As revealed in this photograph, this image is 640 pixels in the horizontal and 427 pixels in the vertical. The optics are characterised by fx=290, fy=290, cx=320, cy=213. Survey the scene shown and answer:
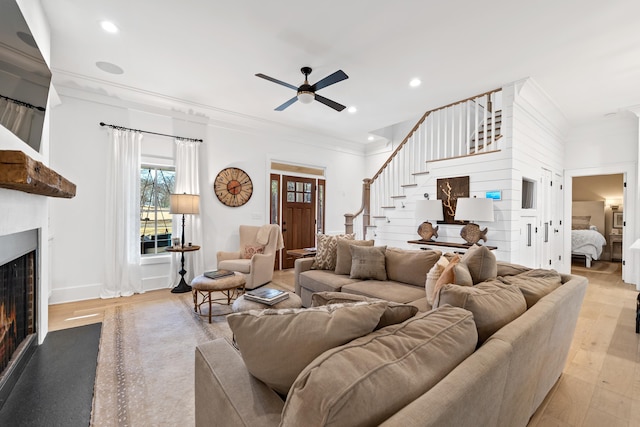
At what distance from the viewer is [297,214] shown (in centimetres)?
611

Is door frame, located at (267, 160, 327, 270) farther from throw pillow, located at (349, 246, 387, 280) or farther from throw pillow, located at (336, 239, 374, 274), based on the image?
throw pillow, located at (349, 246, 387, 280)

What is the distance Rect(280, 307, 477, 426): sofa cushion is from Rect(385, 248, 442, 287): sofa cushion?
195 cm

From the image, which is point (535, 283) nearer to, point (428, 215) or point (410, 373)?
point (410, 373)

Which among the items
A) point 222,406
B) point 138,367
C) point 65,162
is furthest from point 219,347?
point 65,162

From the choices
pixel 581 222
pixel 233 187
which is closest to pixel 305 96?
pixel 233 187

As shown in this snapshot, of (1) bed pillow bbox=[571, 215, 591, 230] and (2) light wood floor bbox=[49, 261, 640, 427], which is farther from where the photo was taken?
(1) bed pillow bbox=[571, 215, 591, 230]

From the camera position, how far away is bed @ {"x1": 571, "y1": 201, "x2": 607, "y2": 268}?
6223mm

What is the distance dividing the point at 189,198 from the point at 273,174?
6.24 ft

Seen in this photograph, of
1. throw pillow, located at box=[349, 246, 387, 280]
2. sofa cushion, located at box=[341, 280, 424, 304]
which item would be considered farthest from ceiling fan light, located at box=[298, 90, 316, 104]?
sofa cushion, located at box=[341, 280, 424, 304]

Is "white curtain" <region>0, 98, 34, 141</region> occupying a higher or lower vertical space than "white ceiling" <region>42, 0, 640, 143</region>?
lower

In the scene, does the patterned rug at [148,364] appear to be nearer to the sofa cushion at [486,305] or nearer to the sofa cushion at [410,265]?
the sofa cushion at [486,305]

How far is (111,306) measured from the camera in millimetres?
3576

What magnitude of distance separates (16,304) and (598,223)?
10818 millimetres

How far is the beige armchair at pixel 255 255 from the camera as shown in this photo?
4105 millimetres
